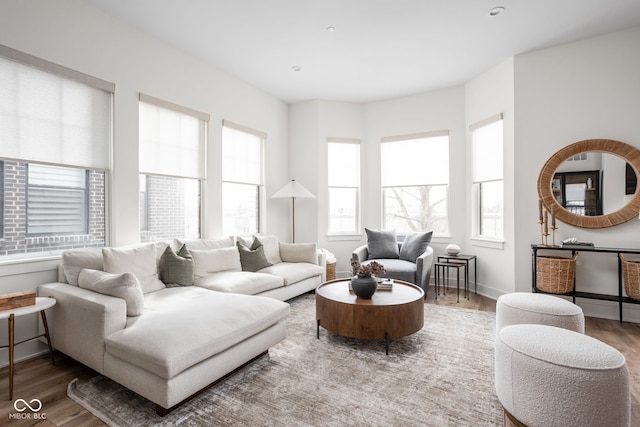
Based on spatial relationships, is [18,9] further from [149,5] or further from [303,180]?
[303,180]

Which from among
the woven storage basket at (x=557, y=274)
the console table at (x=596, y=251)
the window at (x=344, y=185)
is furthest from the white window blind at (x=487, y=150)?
the window at (x=344, y=185)

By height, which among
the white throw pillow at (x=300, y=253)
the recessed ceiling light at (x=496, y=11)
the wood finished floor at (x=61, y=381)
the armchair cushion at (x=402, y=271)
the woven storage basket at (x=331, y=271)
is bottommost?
the wood finished floor at (x=61, y=381)

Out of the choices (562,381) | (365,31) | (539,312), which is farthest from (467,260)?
(365,31)

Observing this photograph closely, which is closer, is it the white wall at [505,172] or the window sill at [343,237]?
the white wall at [505,172]

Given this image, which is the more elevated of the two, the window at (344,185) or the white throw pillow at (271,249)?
the window at (344,185)

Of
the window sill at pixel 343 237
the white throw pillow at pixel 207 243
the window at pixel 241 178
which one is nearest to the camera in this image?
the white throw pillow at pixel 207 243

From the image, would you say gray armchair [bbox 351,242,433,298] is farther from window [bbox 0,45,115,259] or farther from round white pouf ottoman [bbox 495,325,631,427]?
window [bbox 0,45,115,259]

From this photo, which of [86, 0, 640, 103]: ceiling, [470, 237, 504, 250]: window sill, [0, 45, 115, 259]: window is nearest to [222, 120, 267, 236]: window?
[86, 0, 640, 103]: ceiling

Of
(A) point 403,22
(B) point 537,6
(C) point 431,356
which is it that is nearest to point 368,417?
(C) point 431,356

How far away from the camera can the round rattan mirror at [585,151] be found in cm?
344

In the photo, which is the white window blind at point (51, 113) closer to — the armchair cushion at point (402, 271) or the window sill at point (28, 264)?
the window sill at point (28, 264)

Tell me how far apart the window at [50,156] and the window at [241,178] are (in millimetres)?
1622

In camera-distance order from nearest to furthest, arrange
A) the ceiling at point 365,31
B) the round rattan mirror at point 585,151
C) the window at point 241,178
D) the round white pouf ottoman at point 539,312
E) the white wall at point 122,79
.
Result: the round white pouf ottoman at point 539,312, the white wall at point 122,79, the ceiling at point 365,31, the round rattan mirror at point 585,151, the window at point 241,178

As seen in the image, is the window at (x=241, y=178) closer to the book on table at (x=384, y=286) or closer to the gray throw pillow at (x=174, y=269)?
the gray throw pillow at (x=174, y=269)
